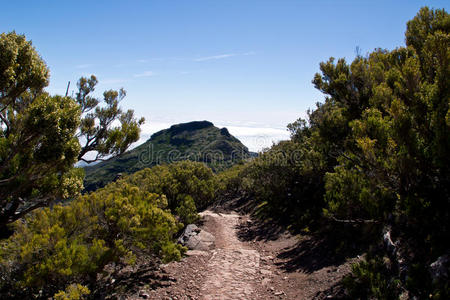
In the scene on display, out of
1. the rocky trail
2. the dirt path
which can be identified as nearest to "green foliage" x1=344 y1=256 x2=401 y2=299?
the rocky trail

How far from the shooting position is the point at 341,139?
12.4 m

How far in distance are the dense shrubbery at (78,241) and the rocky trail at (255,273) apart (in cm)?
150

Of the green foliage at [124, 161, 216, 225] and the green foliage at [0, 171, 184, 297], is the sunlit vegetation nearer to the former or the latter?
the green foliage at [0, 171, 184, 297]

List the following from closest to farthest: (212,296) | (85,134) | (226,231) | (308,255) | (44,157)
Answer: (44,157), (85,134), (212,296), (308,255), (226,231)

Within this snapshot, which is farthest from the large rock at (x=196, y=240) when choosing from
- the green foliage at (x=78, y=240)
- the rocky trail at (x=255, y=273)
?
the green foliage at (x=78, y=240)

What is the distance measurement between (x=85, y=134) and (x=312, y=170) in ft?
48.0

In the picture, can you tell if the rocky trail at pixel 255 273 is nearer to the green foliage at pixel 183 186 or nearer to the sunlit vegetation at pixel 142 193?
the sunlit vegetation at pixel 142 193

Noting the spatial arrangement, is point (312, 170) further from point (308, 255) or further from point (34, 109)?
point (34, 109)

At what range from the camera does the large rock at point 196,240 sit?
15818 millimetres

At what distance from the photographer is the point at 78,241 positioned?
795 cm

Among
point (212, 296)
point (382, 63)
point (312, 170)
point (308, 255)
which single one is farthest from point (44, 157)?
point (312, 170)

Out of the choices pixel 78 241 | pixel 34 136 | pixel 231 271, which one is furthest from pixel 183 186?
pixel 34 136

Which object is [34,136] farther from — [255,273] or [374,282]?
[255,273]

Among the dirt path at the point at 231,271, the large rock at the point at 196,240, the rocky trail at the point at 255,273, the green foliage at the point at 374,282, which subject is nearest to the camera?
the green foliage at the point at 374,282
